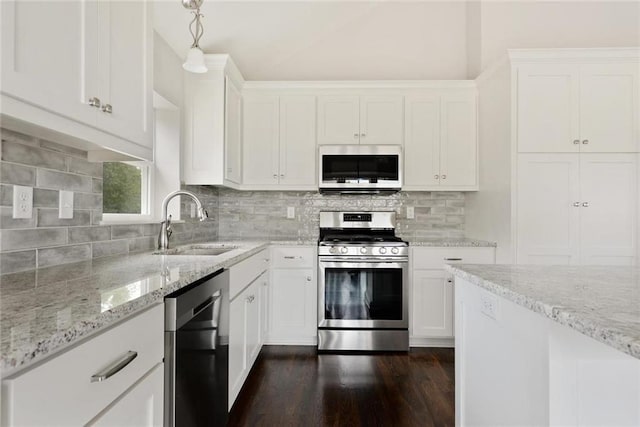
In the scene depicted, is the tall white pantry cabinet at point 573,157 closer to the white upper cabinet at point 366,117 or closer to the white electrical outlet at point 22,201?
the white upper cabinet at point 366,117

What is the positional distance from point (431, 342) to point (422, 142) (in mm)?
1767

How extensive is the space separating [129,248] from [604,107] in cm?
347

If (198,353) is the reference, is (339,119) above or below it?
above

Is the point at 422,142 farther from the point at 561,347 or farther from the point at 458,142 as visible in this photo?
the point at 561,347

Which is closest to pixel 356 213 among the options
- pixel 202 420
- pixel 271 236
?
pixel 271 236

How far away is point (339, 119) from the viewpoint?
3.26 m

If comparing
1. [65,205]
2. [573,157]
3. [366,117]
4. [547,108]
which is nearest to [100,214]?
[65,205]

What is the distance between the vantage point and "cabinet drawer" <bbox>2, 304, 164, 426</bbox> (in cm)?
60

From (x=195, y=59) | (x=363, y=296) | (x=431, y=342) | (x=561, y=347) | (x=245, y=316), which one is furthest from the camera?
(x=431, y=342)

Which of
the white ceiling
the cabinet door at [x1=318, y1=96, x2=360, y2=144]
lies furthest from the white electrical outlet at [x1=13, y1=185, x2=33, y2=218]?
the white ceiling

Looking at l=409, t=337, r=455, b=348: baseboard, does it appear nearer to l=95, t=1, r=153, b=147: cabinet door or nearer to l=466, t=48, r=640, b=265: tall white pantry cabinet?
l=466, t=48, r=640, b=265: tall white pantry cabinet

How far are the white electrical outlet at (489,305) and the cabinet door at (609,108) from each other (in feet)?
7.07

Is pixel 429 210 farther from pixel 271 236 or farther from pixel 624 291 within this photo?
pixel 624 291

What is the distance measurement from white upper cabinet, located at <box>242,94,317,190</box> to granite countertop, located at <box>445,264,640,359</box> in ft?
6.76
